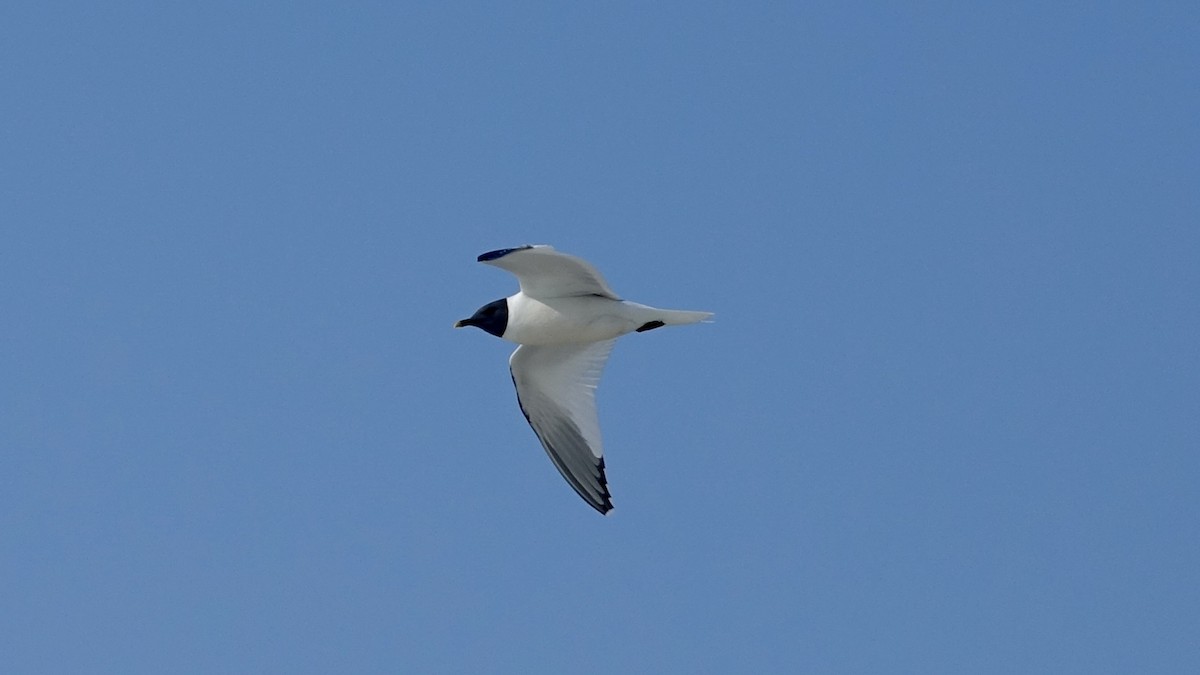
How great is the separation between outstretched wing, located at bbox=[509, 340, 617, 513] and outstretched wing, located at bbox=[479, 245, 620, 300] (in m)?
1.08

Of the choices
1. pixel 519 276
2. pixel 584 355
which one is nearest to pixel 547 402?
pixel 584 355

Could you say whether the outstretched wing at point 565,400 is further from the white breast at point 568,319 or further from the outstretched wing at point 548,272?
the outstretched wing at point 548,272

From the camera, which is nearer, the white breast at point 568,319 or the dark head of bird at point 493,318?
the white breast at point 568,319

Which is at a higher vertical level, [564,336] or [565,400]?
[564,336]

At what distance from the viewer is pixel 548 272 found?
14977mm

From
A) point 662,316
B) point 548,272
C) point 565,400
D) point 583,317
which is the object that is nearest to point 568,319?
point 583,317

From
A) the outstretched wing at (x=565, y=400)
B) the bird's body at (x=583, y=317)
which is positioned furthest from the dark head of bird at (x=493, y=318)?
the outstretched wing at (x=565, y=400)

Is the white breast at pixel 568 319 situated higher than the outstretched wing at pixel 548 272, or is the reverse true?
the outstretched wing at pixel 548 272

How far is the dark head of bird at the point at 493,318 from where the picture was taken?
15.8 metres

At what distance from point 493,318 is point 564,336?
66cm

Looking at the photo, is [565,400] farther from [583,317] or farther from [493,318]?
[583,317]

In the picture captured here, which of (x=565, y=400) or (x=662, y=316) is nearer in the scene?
(x=662, y=316)

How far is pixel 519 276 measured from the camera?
49.9 ft

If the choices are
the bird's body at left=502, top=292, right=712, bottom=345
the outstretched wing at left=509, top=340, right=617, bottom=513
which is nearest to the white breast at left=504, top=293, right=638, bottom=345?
the bird's body at left=502, top=292, right=712, bottom=345
